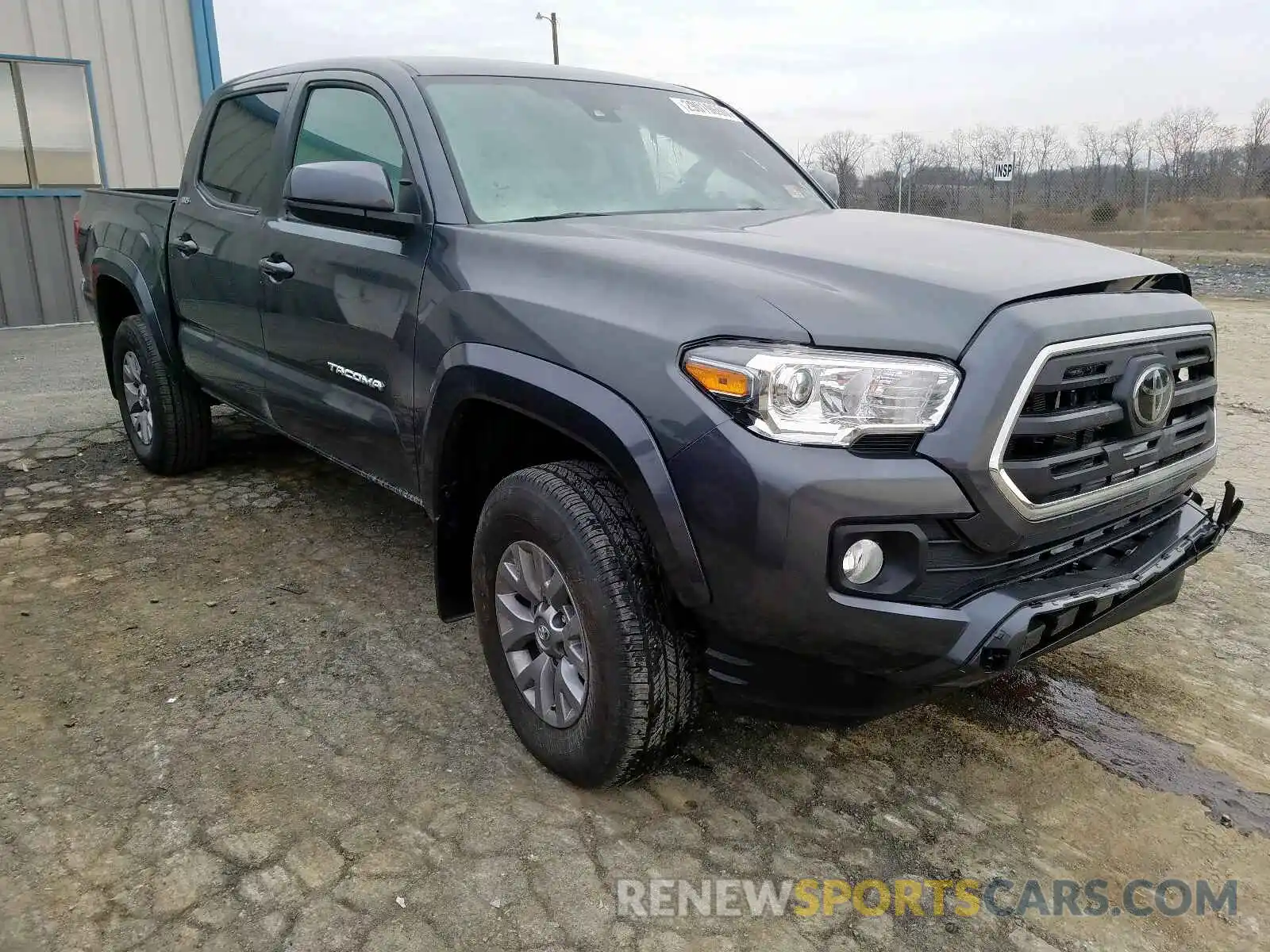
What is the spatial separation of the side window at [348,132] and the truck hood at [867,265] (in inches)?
25.2

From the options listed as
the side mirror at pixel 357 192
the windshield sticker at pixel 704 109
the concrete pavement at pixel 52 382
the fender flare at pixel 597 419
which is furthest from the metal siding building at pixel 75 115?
the fender flare at pixel 597 419

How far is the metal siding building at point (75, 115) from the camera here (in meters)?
9.66

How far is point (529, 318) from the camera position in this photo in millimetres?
2387

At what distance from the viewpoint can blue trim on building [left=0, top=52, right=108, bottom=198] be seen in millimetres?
9627

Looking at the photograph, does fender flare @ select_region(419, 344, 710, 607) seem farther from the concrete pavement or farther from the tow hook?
the concrete pavement

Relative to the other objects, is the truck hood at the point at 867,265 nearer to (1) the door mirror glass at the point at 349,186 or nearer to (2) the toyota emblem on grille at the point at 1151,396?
(2) the toyota emblem on grille at the point at 1151,396

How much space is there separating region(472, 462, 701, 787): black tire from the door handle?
1450 millimetres

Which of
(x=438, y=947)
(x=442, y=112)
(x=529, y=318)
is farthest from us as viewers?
(x=442, y=112)

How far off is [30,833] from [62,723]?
54 cm

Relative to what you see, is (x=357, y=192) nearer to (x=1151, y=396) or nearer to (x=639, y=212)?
(x=639, y=212)

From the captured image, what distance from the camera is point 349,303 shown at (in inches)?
121

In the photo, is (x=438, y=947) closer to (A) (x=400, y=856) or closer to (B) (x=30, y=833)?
(A) (x=400, y=856)

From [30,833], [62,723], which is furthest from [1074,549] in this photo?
[62,723]

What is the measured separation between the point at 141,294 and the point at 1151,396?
14.1ft
